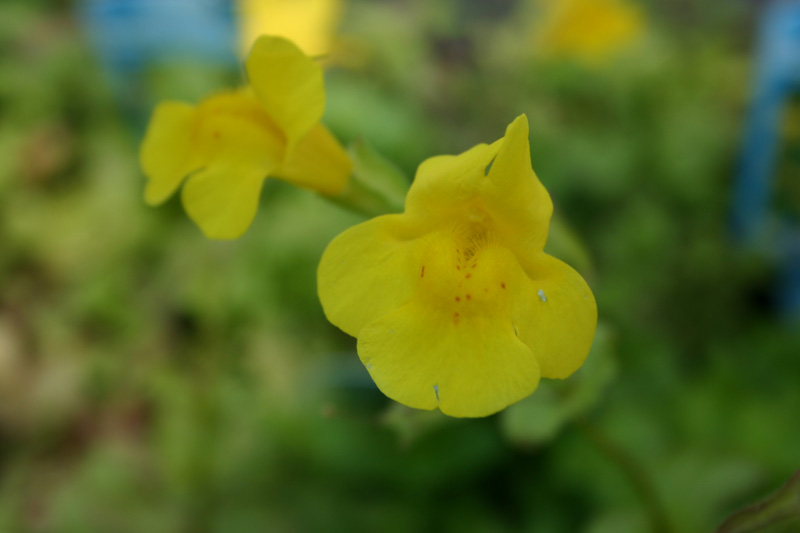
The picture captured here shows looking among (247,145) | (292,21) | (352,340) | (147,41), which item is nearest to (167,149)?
(247,145)

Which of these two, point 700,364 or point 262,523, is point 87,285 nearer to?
point 262,523

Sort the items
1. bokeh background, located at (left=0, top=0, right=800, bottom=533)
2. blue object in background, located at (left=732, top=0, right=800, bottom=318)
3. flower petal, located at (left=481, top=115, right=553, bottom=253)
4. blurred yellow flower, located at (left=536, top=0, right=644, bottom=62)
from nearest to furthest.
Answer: flower petal, located at (left=481, top=115, right=553, bottom=253)
bokeh background, located at (left=0, top=0, right=800, bottom=533)
blue object in background, located at (left=732, top=0, right=800, bottom=318)
blurred yellow flower, located at (left=536, top=0, right=644, bottom=62)

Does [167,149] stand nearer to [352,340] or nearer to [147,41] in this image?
[352,340]

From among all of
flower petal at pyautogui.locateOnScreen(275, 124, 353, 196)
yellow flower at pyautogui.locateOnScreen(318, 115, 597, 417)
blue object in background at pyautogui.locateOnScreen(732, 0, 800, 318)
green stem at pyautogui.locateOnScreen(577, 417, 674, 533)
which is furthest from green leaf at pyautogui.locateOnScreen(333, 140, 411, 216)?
blue object in background at pyautogui.locateOnScreen(732, 0, 800, 318)

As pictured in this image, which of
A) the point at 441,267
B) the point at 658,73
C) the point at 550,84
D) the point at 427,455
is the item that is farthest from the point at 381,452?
the point at 658,73

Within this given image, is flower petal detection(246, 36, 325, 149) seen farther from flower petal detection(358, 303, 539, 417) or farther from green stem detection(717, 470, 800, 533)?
green stem detection(717, 470, 800, 533)

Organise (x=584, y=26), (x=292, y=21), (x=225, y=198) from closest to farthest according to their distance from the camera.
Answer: (x=225, y=198) < (x=584, y=26) < (x=292, y=21)

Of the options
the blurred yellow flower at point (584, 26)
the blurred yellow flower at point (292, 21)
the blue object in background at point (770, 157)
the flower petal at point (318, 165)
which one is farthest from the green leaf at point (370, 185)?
the blurred yellow flower at point (292, 21)
